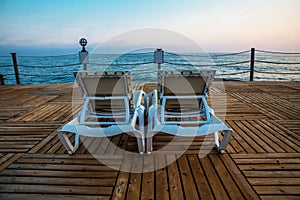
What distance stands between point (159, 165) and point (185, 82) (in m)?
0.91

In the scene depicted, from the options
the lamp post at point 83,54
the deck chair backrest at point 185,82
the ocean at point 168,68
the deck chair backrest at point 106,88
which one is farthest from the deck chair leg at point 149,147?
the lamp post at point 83,54

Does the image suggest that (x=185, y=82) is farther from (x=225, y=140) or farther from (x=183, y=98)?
(x=225, y=140)

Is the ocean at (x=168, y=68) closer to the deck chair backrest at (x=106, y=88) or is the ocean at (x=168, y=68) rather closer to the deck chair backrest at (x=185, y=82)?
the deck chair backrest at (x=106, y=88)

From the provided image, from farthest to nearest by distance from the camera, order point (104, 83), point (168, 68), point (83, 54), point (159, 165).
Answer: point (168, 68) → point (83, 54) → point (104, 83) → point (159, 165)

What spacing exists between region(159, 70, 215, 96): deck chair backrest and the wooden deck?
0.52 metres

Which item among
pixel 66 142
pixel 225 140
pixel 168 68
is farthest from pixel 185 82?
pixel 168 68

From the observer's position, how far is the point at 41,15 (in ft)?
32.7

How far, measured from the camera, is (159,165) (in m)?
1.62

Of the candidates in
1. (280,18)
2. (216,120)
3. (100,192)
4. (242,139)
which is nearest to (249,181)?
(216,120)

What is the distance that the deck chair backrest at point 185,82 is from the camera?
6.66 feet

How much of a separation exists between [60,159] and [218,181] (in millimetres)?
1322

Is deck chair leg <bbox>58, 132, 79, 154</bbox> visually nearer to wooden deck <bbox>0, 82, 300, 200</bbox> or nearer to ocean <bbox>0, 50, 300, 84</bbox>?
wooden deck <bbox>0, 82, 300, 200</bbox>

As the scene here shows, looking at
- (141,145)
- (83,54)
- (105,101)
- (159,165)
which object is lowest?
(159,165)

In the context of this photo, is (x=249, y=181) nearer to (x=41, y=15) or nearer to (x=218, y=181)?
(x=218, y=181)
